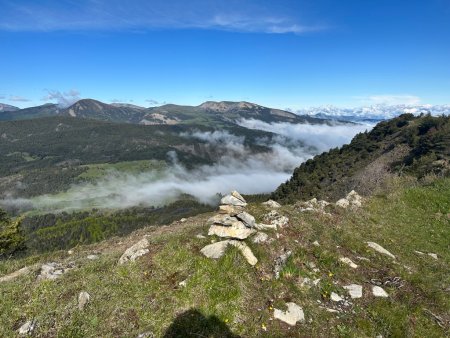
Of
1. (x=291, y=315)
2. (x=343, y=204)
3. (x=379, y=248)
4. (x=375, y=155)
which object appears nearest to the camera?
(x=291, y=315)

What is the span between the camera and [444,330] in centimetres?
1146

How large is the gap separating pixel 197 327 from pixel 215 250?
13.1 ft

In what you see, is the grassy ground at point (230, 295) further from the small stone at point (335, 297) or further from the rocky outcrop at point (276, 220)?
the rocky outcrop at point (276, 220)

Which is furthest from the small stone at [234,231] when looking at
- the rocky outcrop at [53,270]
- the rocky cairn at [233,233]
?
the rocky outcrop at [53,270]

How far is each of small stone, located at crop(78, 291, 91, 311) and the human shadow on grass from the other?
3.37 meters

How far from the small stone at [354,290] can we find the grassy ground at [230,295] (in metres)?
0.22

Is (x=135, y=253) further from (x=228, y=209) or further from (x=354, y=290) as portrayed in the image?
(x=354, y=290)

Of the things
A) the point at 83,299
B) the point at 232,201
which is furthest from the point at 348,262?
the point at 83,299

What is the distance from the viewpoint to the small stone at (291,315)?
445 inches

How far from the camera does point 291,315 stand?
11.5 m

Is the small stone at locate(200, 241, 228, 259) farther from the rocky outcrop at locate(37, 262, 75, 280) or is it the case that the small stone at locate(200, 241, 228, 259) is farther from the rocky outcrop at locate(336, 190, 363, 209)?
the rocky outcrop at locate(336, 190, 363, 209)

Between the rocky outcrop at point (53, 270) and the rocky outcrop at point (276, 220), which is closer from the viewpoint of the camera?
the rocky outcrop at point (53, 270)

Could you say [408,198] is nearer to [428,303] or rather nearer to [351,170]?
[428,303]

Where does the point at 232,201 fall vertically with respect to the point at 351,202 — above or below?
above
